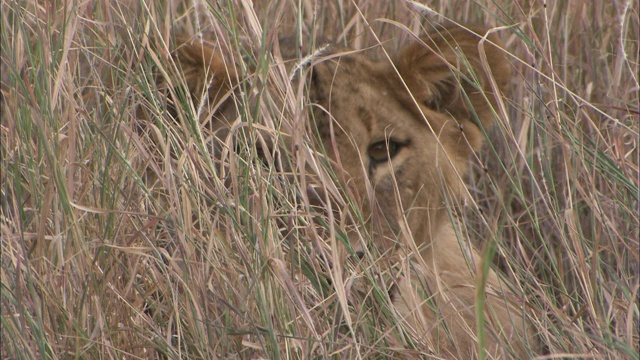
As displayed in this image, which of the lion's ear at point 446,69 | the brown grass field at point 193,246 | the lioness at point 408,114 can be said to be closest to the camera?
the brown grass field at point 193,246

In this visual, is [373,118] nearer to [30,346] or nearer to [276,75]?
[276,75]

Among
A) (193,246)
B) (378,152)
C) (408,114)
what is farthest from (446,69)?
(193,246)

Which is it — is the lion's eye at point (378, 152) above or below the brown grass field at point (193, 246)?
below

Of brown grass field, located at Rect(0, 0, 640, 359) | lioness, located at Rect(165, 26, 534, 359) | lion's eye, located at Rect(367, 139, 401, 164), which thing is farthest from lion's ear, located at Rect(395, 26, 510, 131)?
brown grass field, located at Rect(0, 0, 640, 359)

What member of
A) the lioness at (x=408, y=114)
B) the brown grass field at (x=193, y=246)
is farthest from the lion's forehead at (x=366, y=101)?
the brown grass field at (x=193, y=246)

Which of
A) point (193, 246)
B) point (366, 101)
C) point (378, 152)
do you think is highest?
point (193, 246)

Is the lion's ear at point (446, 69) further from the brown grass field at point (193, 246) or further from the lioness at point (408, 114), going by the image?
the brown grass field at point (193, 246)

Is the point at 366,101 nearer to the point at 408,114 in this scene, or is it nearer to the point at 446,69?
the point at 408,114

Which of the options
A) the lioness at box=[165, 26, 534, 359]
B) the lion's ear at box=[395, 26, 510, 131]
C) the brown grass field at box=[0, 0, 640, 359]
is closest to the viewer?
the brown grass field at box=[0, 0, 640, 359]

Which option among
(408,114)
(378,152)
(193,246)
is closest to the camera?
(193,246)

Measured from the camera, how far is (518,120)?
13.3ft

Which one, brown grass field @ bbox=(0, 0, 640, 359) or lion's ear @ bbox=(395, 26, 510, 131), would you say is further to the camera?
lion's ear @ bbox=(395, 26, 510, 131)

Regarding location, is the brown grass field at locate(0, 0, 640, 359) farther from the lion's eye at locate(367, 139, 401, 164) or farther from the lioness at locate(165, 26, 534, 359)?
the lion's eye at locate(367, 139, 401, 164)

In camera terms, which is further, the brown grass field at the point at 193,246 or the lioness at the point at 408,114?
the lioness at the point at 408,114
